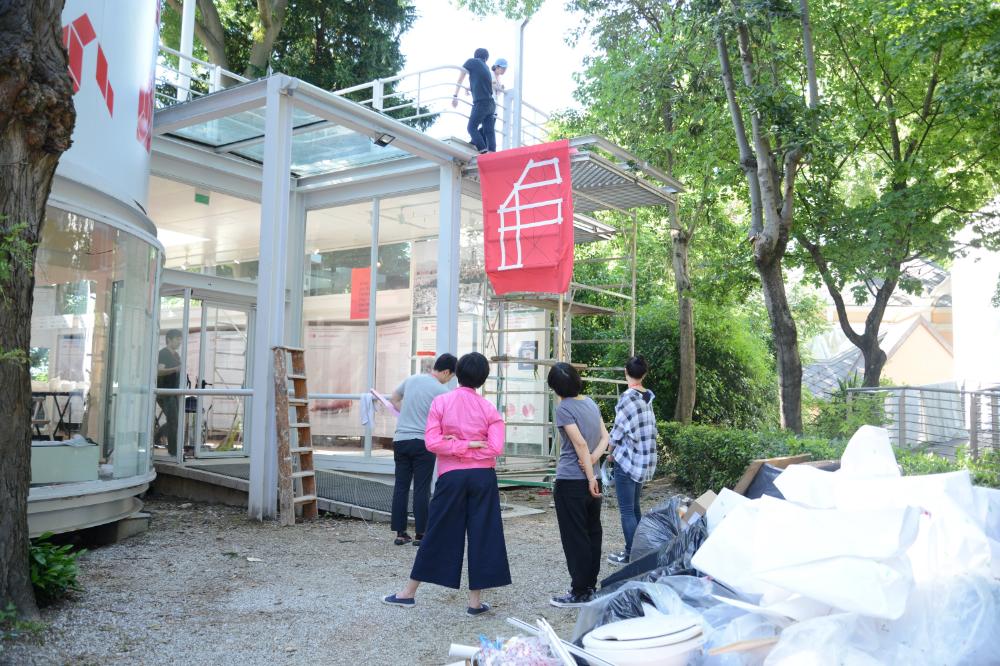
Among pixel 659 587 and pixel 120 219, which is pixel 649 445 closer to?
pixel 659 587

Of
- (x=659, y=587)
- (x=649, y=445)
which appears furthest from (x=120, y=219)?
(x=659, y=587)

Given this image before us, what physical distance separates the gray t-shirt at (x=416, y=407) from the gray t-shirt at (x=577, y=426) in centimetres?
187

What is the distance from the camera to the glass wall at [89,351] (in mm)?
6207

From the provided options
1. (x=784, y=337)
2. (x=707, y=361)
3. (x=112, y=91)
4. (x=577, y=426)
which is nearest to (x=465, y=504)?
(x=577, y=426)

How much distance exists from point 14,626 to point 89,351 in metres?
2.93

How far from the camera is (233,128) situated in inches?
407

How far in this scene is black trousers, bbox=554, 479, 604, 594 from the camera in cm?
545

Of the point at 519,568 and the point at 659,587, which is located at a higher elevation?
the point at 659,587

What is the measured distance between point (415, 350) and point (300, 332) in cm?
193

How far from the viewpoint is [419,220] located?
11.3 meters

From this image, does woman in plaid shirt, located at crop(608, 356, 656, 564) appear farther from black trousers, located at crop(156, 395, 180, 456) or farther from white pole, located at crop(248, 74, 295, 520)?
black trousers, located at crop(156, 395, 180, 456)

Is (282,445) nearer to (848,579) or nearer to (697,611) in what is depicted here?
(697,611)

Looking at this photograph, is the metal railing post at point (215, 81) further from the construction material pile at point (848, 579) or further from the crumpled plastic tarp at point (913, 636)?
the crumpled plastic tarp at point (913, 636)

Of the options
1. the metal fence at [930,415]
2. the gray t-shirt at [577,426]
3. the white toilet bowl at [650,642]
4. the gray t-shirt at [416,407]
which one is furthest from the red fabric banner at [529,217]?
the white toilet bowl at [650,642]
